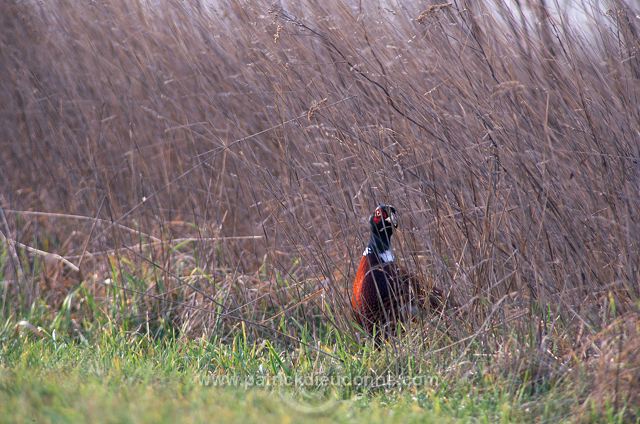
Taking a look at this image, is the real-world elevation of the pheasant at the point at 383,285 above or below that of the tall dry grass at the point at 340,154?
below

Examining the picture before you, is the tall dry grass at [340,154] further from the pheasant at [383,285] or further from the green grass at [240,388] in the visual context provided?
the green grass at [240,388]

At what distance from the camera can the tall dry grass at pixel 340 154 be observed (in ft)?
10.7

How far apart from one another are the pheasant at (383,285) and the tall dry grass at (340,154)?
0.24ft

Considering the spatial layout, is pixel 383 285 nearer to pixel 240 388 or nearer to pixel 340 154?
pixel 340 154

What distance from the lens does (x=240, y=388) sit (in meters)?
2.99

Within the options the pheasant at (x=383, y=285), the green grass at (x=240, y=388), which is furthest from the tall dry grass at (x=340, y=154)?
the green grass at (x=240, y=388)

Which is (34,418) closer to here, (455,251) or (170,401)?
(170,401)

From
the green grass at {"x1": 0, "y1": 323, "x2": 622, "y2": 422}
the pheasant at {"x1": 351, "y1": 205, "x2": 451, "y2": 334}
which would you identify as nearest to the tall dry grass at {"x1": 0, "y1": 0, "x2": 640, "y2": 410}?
the pheasant at {"x1": 351, "y1": 205, "x2": 451, "y2": 334}

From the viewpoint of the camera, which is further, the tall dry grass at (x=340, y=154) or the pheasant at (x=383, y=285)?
the pheasant at (x=383, y=285)

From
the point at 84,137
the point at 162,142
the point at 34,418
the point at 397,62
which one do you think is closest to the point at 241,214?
the point at 162,142

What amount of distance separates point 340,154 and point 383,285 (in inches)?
23.5

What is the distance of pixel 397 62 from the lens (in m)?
3.70

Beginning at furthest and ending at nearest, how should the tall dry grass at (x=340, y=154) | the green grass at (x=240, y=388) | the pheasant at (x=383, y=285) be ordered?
the pheasant at (x=383, y=285), the tall dry grass at (x=340, y=154), the green grass at (x=240, y=388)

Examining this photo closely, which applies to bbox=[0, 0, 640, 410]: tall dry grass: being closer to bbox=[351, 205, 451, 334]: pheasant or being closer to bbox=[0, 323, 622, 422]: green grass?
bbox=[351, 205, 451, 334]: pheasant
